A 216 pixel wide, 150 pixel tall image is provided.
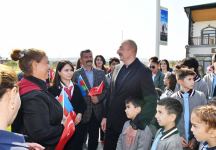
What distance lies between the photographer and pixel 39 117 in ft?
9.87

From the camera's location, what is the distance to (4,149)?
1.47 meters

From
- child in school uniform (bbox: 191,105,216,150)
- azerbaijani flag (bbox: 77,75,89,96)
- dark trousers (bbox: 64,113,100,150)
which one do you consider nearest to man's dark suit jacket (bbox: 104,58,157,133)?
dark trousers (bbox: 64,113,100,150)

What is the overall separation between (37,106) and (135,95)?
1.88m

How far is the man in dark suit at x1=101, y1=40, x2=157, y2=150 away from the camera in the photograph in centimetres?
439

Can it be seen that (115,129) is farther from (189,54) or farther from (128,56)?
(189,54)

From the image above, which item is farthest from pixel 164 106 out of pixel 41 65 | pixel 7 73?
pixel 7 73

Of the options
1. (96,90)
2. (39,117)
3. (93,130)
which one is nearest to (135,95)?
(96,90)

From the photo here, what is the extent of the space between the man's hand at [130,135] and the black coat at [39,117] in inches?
52.4

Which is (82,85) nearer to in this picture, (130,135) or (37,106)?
(130,135)

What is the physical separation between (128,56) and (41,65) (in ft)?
5.52

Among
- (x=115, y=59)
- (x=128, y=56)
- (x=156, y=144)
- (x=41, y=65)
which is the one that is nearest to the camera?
(x=41, y=65)

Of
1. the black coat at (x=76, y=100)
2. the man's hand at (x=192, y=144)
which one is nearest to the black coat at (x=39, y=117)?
the black coat at (x=76, y=100)

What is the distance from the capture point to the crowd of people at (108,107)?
3.02 meters

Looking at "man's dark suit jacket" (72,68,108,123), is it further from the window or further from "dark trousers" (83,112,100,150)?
the window
